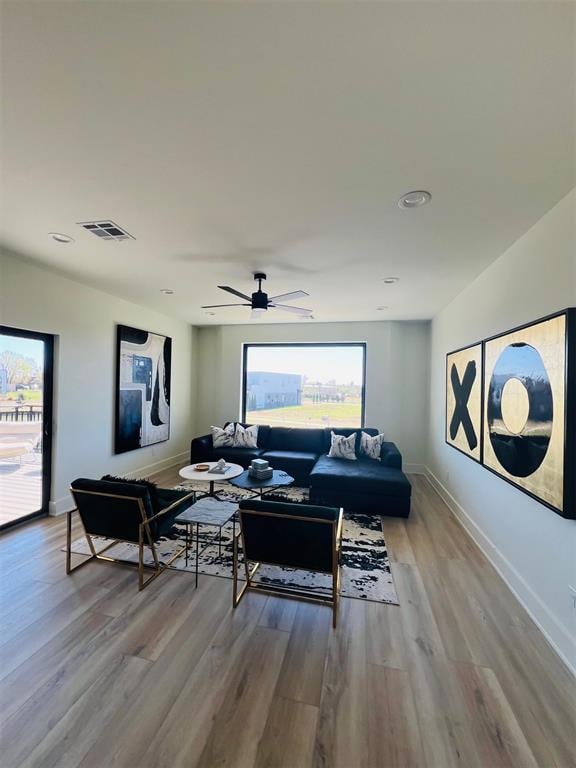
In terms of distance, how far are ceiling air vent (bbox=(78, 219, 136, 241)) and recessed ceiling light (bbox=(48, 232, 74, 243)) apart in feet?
0.94

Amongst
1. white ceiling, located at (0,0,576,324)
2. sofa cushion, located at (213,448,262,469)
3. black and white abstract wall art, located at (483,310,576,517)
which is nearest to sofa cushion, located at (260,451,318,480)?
sofa cushion, located at (213,448,262,469)

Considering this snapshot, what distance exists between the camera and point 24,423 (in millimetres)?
3506

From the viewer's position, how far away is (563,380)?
1.90m

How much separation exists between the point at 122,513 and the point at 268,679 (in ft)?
5.13

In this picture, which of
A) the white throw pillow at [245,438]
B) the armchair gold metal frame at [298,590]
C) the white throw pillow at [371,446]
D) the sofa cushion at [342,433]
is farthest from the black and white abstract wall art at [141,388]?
the white throw pillow at [371,446]

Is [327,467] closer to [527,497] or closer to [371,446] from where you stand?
[371,446]

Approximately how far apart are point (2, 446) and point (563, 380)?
16.1 feet

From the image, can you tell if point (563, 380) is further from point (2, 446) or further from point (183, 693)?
point (2, 446)

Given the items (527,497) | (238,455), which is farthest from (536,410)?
(238,455)

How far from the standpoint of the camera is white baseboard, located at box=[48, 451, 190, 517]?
3756 millimetres

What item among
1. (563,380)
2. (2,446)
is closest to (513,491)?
(563,380)

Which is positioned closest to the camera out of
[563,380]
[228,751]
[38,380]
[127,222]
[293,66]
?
[293,66]

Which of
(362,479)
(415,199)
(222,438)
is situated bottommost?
(362,479)

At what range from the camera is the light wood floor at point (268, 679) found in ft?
4.54
